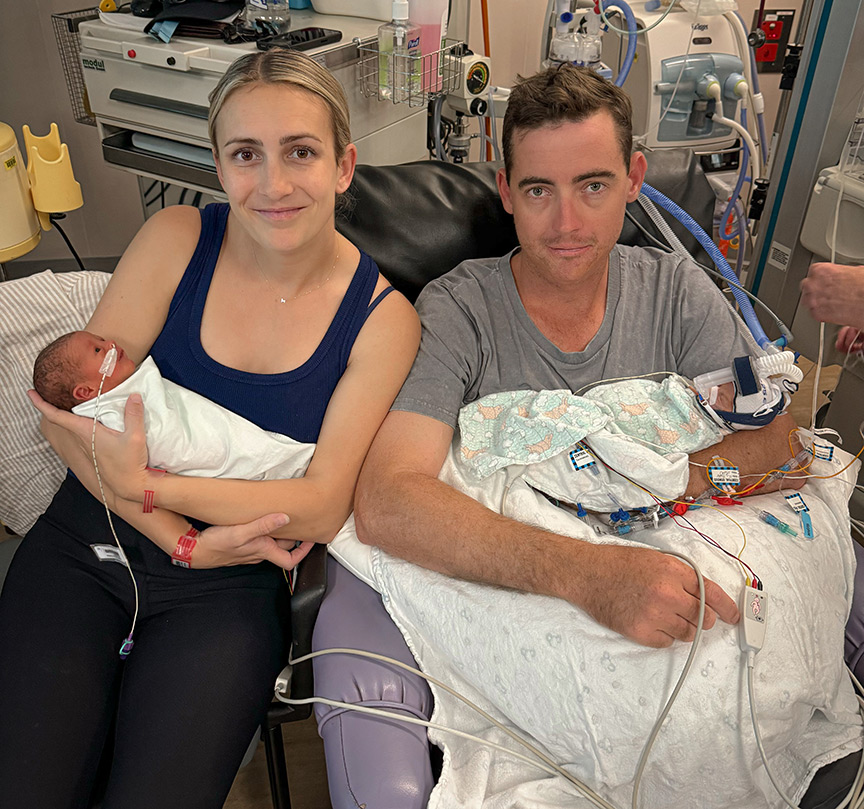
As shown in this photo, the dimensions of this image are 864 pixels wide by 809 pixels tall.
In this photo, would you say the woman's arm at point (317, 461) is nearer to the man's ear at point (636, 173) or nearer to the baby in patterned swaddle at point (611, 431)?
the baby in patterned swaddle at point (611, 431)

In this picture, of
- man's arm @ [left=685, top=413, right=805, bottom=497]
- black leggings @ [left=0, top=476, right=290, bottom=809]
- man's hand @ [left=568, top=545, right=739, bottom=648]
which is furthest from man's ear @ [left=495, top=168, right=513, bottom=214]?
black leggings @ [left=0, top=476, right=290, bottom=809]

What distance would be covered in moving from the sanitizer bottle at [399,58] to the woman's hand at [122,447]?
1229mm

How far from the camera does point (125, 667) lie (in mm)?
1330

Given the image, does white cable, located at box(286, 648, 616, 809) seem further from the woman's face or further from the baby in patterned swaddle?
the woman's face

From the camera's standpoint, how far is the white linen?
1342mm

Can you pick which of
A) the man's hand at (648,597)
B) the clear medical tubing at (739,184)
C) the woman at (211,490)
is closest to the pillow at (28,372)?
the woman at (211,490)

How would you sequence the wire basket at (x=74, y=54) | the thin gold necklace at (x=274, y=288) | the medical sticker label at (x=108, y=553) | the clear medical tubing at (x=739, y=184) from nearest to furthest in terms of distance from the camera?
the medical sticker label at (x=108, y=553) → the thin gold necklace at (x=274, y=288) → the wire basket at (x=74, y=54) → the clear medical tubing at (x=739, y=184)

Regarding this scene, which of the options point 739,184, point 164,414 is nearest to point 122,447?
point 164,414

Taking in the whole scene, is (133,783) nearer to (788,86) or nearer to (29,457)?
(29,457)

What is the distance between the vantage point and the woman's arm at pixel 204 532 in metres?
1.32

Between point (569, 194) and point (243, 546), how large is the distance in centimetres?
85

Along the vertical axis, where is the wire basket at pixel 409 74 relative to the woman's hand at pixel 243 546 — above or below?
above

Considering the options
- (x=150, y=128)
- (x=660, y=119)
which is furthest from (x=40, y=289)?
(x=660, y=119)

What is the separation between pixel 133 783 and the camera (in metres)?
1.16
